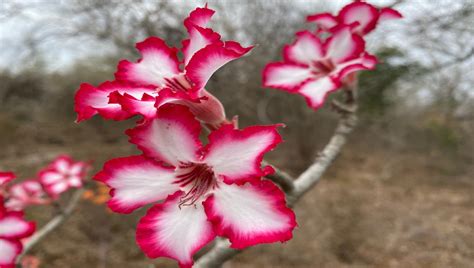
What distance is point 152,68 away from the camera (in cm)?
43

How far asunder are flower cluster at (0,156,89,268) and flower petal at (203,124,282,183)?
329 millimetres

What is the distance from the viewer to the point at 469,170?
16.4ft

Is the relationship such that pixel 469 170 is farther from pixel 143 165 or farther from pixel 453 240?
pixel 143 165

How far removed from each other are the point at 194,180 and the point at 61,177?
1.05 m

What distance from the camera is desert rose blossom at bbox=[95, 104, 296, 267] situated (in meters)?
0.36

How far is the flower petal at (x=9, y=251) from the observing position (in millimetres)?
530

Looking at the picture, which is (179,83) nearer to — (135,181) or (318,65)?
(135,181)

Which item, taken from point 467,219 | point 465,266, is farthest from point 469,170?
point 465,266

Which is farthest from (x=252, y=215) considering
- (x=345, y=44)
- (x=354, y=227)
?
(x=354, y=227)

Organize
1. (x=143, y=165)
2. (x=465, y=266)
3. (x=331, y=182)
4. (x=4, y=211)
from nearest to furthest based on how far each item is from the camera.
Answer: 1. (x=143, y=165)
2. (x=4, y=211)
3. (x=465, y=266)
4. (x=331, y=182)

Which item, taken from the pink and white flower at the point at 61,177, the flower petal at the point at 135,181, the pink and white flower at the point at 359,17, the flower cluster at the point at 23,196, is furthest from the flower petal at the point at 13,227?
the pink and white flower at the point at 61,177

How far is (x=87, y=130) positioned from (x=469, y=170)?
6.10 metres

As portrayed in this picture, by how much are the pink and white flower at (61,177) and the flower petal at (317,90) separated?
91 centimetres

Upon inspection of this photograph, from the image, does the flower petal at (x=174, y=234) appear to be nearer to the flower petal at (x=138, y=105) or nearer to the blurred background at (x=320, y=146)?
the flower petal at (x=138, y=105)
